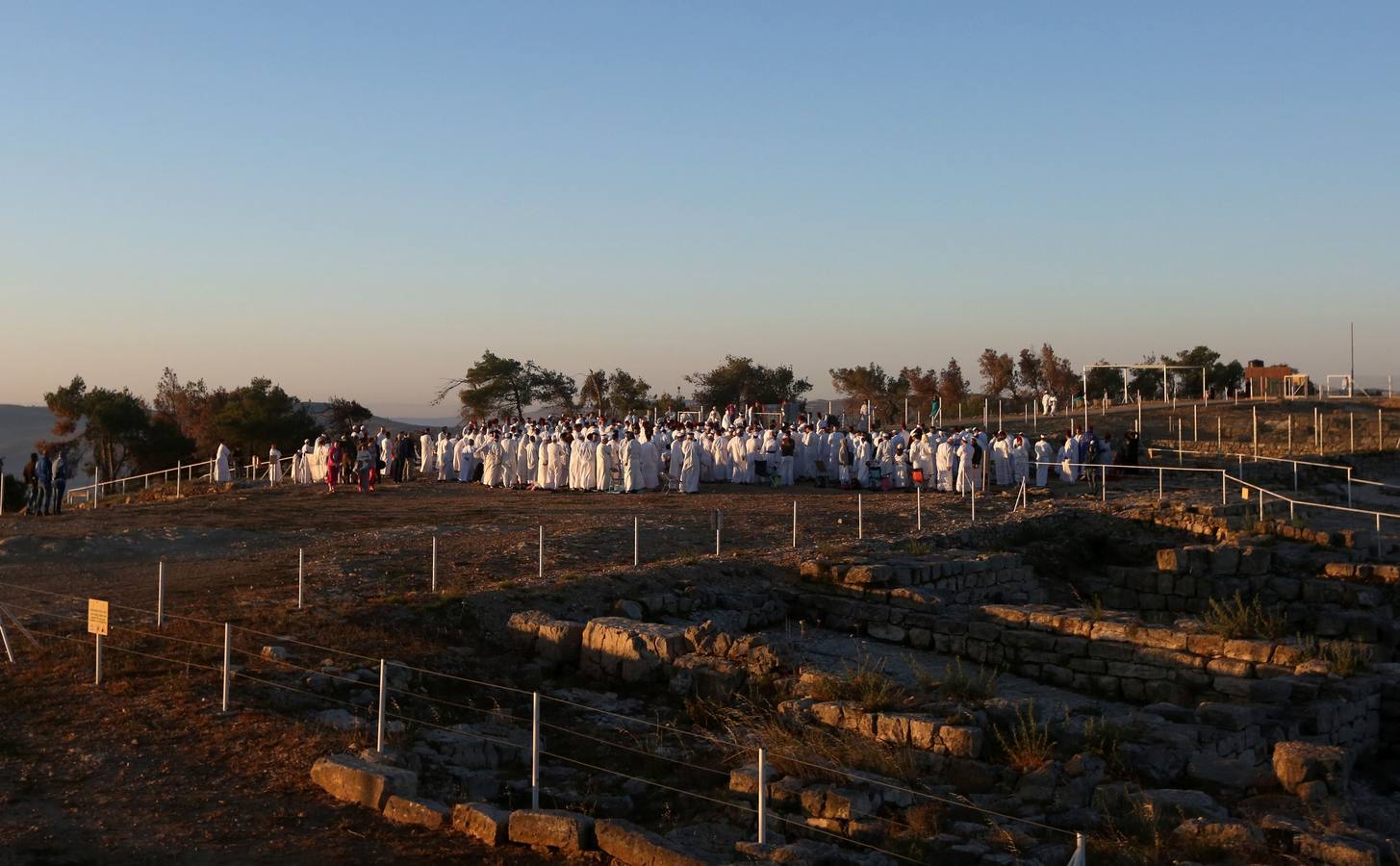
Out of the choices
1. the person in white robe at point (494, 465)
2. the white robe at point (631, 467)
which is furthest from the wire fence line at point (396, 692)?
the person in white robe at point (494, 465)

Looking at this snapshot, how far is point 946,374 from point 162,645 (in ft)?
187

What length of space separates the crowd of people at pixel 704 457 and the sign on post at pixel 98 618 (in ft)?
→ 63.4

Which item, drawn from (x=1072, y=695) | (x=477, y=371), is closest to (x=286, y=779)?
(x=1072, y=695)

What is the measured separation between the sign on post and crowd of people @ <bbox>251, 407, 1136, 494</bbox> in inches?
761

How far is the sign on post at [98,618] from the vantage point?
12.6 metres

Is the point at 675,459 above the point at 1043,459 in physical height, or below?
above

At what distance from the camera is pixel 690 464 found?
3159 centimetres

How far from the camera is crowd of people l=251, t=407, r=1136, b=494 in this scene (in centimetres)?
3194

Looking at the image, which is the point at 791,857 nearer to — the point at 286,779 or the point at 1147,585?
the point at 286,779

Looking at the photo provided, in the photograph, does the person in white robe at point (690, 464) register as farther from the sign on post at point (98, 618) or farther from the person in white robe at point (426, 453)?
the sign on post at point (98, 618)

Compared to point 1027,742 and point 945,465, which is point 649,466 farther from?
point 1027,742

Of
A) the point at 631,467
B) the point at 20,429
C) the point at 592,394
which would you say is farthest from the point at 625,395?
the point at 20,429

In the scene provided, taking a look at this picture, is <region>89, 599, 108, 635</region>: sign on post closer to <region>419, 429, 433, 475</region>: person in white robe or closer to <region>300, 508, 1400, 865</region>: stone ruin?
<region>300, 508, 1400, 865</region>: stone ruin

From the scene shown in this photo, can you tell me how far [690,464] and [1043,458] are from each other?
395 inches
